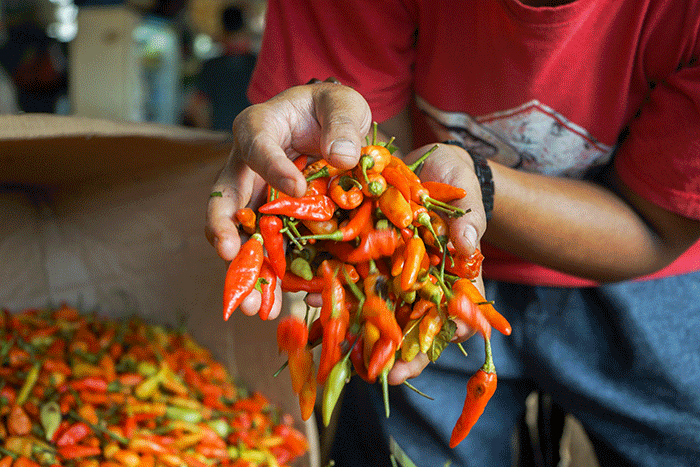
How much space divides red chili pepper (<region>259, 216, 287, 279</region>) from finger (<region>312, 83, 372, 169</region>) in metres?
0.16

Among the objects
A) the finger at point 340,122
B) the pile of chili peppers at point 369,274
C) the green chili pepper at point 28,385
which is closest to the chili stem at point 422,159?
the pile of chili peppers at point 369,274

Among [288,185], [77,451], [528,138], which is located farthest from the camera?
[77,451]

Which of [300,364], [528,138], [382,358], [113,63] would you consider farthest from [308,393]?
[113,63]

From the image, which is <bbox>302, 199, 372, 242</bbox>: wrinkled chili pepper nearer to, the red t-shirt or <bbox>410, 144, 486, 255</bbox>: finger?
<bbox>410, 144, 486, 255</bbox>: finger

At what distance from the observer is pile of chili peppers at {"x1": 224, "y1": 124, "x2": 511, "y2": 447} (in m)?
0.79

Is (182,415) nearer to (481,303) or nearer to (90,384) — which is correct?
(90,384)

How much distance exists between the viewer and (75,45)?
2.08 metres

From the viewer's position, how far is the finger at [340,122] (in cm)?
71

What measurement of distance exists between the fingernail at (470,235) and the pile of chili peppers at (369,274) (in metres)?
0.04

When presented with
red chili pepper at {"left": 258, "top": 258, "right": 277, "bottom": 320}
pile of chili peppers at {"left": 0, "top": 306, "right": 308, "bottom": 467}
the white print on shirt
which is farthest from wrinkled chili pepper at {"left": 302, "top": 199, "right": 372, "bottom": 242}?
pile of chili peppers at {"left": 0, "top": 306, "right": 308, "bottom": 467}

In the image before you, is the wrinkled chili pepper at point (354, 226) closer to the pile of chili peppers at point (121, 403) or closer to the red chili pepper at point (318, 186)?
the red chili pepper at point (318, 186)

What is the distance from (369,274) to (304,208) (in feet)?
0.55

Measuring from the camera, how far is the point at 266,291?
0.79 metres

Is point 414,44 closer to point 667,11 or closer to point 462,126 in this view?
point 462,126
